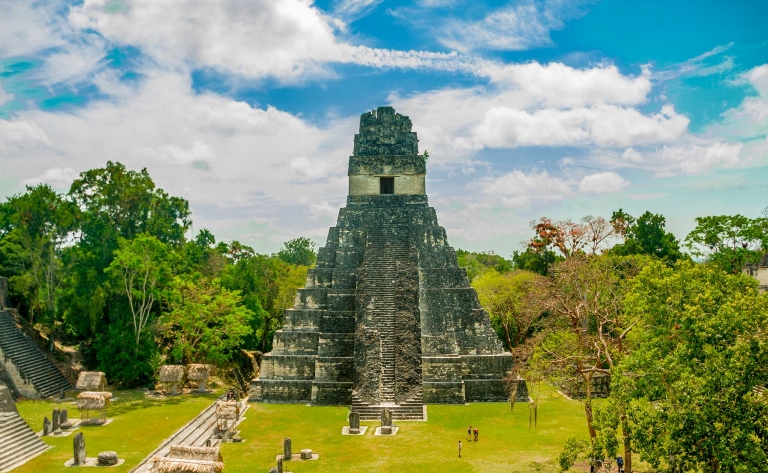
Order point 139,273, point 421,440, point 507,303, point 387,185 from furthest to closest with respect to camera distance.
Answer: point 507,303, point 387,185, point 139,273, point 421,440

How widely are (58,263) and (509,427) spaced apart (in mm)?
21789

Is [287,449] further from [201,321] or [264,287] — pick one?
[264,287]

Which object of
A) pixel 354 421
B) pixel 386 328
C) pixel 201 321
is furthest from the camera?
pixel 201 321

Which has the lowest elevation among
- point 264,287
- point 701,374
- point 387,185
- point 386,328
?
point 701,374

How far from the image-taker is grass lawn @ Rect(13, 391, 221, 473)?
54.2 feet

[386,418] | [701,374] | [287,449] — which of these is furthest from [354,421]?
[701,374]

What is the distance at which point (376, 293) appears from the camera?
2491 centimetres

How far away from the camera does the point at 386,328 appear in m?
23.6

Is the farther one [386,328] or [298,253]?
[298,253]

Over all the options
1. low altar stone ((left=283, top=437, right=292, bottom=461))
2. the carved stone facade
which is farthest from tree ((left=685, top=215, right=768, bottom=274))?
low altar stone ((left=283, top=437, right=292, bottom=461))

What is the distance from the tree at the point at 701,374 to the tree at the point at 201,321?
19887mm

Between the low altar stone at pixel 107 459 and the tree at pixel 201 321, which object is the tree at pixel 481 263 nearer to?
the tree at pixel 201 321

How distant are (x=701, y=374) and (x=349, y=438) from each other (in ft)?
36.1

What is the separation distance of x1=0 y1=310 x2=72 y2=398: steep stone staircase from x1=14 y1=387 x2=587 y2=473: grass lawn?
1617 mm
